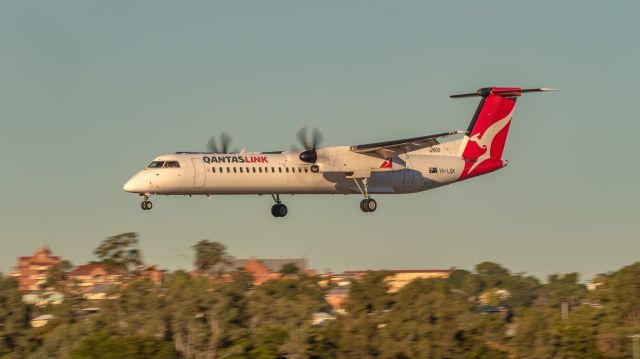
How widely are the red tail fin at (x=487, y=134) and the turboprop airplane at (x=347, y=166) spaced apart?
0.05m

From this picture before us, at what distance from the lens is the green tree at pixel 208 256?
88.4 m

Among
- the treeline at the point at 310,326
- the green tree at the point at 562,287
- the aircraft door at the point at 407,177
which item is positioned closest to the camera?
the aircraft door at the point at 407,177

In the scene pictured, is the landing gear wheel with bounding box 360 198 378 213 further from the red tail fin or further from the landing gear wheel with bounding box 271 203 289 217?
the red tail fin

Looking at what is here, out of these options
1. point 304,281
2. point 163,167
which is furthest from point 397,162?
point 304,281

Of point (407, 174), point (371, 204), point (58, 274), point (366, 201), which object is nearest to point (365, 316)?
point (371, 204)

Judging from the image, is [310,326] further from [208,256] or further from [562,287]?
[562,287]

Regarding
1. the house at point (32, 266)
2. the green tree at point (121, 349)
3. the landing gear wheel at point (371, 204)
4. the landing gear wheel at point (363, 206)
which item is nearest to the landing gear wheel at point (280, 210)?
the landing gear wheel at point (363, 206)

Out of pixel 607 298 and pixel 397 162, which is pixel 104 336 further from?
pixel 607 298

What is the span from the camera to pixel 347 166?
44594 mm

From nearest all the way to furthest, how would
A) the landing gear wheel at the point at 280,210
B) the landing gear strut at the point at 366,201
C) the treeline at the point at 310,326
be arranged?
the landing gear strut at the point at 366,201 → the landing gear wheel at the point at 280,210 → the treeline at the point at 310,326

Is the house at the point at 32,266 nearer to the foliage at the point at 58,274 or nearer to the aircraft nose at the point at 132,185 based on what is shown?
the foliage at the point at 58,274

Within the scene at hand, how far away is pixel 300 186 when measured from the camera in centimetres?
4419

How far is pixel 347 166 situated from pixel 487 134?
7.87 meters

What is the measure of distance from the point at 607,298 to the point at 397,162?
88.9 ft
